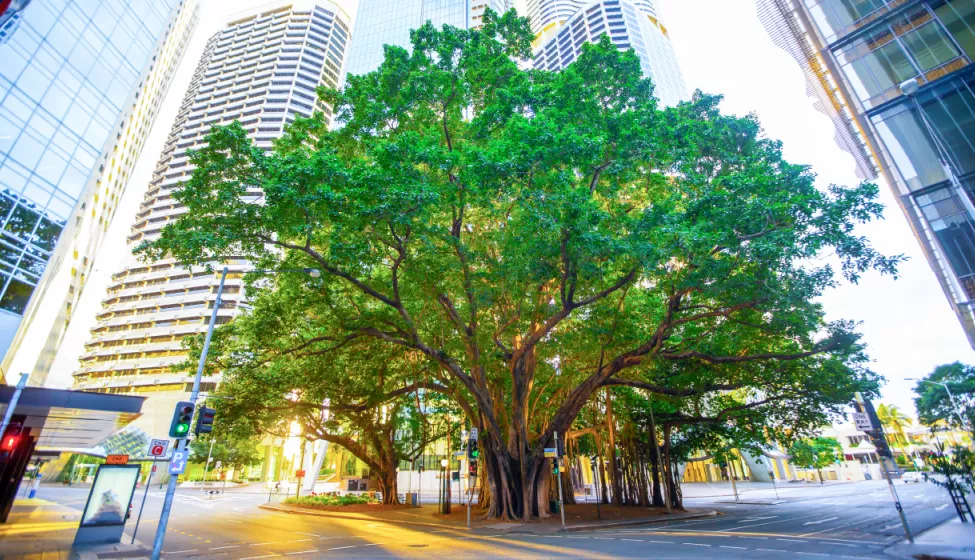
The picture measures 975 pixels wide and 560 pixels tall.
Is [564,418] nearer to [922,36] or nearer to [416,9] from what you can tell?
[922,36]

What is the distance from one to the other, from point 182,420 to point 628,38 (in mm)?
99202

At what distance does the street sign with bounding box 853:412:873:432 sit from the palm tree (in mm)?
60702

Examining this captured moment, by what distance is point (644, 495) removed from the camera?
25234mm

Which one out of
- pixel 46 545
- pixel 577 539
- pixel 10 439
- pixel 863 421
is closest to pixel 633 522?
pixel 577 539

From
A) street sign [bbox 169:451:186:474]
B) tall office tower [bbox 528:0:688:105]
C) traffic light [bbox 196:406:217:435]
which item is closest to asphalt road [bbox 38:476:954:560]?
street sign [bbox 169:451:186:474]

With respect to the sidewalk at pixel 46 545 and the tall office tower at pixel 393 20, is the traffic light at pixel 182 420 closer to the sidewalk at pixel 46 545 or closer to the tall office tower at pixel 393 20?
the sidewalk at pixel 46 545

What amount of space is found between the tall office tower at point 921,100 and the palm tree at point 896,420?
50.9 meters

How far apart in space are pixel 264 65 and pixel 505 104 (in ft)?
337

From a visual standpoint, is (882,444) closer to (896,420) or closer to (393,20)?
Result: (896,420)

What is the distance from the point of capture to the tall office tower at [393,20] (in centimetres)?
7650

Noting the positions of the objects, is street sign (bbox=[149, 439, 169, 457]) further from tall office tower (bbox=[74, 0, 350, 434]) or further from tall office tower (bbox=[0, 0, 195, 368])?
tall office tower (bbox=[74, 0, 350, 434])

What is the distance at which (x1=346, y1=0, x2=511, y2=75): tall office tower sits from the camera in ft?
251

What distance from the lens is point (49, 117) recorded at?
19.7 m

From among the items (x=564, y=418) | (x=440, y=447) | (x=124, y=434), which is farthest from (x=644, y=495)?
(x=124, y=434)
